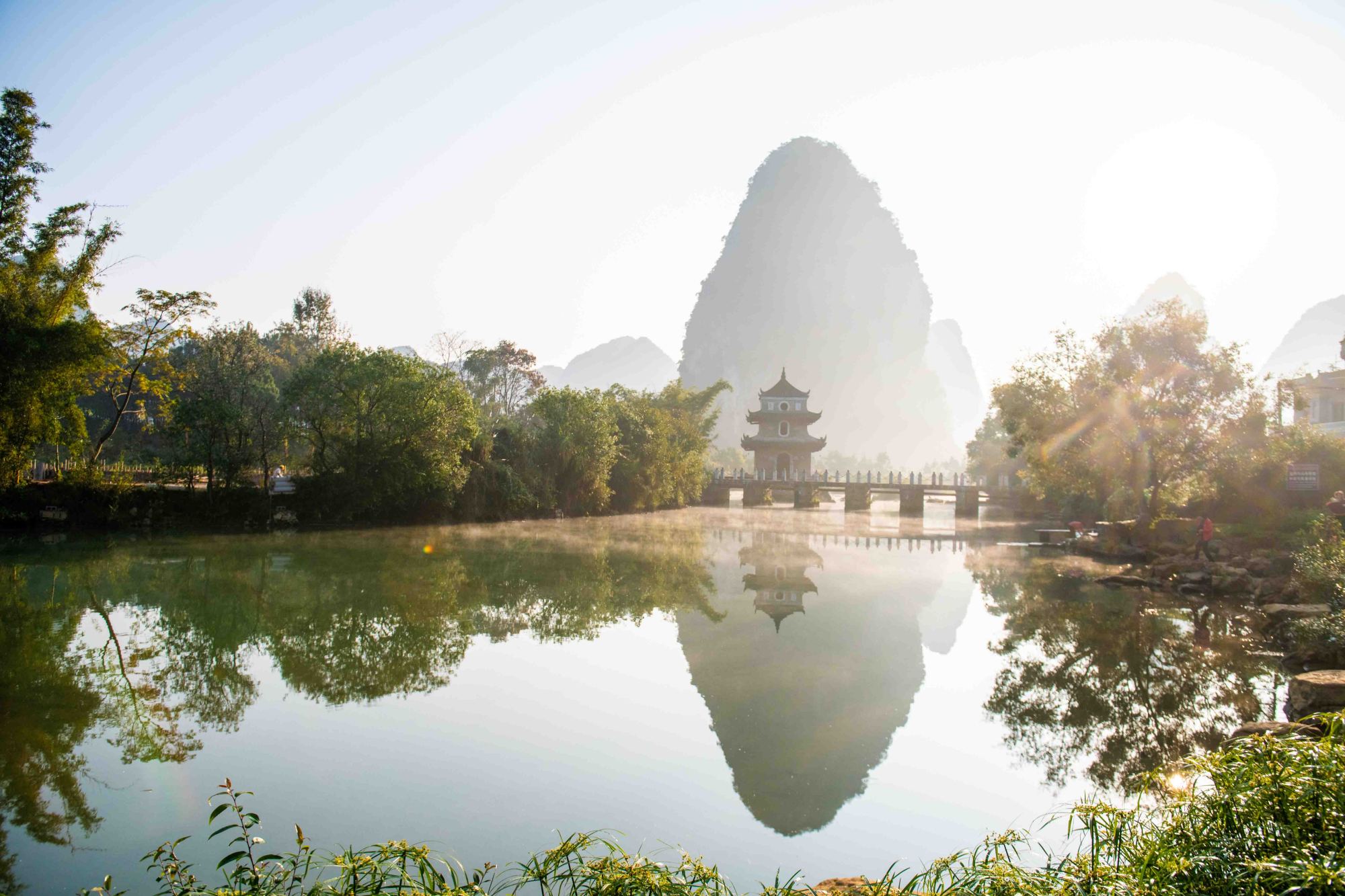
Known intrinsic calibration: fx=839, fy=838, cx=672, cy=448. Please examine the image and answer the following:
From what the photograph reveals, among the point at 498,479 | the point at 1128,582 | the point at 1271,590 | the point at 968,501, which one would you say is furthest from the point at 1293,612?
the point at 968,501

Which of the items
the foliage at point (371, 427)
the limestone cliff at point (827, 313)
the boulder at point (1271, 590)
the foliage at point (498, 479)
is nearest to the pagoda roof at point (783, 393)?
the foliage at point (498, 479)

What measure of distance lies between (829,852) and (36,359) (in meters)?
23.4

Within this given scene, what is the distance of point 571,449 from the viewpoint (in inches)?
1388

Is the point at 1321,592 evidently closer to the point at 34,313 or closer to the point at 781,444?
the point at 34,313

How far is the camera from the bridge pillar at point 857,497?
4997 cm

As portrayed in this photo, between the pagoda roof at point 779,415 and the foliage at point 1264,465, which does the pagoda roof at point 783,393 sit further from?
the foliage at point 1264,465

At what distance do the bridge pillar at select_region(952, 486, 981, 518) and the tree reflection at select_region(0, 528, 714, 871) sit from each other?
3127 cm

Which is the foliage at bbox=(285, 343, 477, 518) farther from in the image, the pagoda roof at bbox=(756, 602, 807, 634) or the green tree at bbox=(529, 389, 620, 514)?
the pagoda roof at bbox=(756, 602, 807, 634)

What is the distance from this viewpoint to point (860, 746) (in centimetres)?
761

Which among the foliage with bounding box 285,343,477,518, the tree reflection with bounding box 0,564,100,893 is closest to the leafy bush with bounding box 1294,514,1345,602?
the tree reflection with bounding box 0,564,100,893

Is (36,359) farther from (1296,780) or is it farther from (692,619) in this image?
(1296,780)

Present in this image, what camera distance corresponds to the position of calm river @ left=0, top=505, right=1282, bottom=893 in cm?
579

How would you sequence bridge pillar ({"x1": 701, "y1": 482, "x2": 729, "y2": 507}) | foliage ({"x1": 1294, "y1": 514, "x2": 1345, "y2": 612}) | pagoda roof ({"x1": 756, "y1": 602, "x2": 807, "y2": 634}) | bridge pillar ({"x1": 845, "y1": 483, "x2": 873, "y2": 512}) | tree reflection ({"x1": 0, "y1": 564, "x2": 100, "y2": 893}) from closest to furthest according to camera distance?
tree reflection ({"x1": 0, "y1": 564, "x2": 100, "y2": 893}) < foliage ({"x1": 1294, "y1": 514, "x2": 1345, "y2": 612}) < pagoda roof ({"x1": 756, "y1": 602, "x2": 807, "y2": 634}) < bridge pillar ({"x1": 845, "y1": 483, "x2": 873, "y2": 512}) < bridge pillar ({"x1": 701, "y1": 482, "x2": 729, "y2": 507})

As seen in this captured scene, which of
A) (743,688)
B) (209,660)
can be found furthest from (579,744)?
(209,660)
